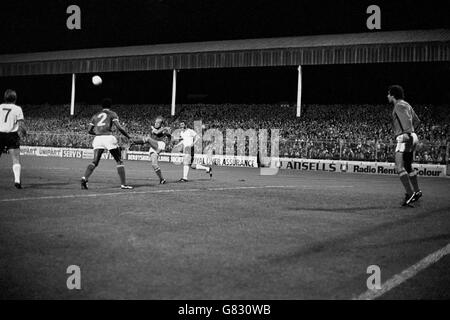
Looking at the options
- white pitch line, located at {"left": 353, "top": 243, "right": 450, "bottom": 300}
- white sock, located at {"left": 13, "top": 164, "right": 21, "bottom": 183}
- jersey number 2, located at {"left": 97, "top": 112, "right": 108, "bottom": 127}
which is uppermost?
jersey number 2, located at {"left": 97, "top": 112, "right": 108, "bottom": 127}

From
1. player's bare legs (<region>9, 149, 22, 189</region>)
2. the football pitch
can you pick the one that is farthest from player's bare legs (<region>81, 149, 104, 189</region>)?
the football pitch

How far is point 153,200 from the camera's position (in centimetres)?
1001

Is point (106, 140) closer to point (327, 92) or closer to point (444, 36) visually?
point (444, 36)

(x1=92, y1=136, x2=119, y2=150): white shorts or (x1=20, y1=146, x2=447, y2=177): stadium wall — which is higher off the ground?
(x1=92, y1=136, x2=119, y2=150): white shorts

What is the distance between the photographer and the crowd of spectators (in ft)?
82.3

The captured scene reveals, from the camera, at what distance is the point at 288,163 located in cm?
2720

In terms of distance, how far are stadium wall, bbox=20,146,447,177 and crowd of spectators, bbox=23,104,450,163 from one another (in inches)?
13.4

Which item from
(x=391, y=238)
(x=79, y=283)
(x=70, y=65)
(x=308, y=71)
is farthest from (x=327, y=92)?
(x=79, y=283)

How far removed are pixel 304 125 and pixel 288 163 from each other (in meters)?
4.52

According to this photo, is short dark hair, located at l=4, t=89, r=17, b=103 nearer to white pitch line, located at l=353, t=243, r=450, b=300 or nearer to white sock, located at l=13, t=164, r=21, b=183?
white sock, located at l=13, t=164, r=21, b=183

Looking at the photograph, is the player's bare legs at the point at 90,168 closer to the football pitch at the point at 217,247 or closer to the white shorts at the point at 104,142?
the white shorts at the point at 104,142

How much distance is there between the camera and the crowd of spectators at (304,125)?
82.3ft

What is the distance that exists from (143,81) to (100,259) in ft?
132
